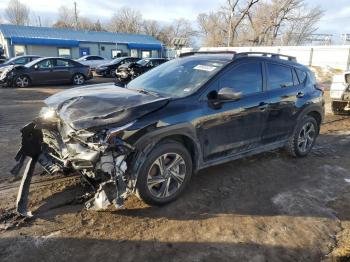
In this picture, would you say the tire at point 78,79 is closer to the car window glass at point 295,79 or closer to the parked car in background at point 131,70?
the parked car in background at point 131,70

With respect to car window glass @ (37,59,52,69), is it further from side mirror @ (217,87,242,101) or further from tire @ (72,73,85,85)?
side mirror @ (217,87,242,101)

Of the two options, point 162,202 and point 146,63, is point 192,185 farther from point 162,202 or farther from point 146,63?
point 146,63

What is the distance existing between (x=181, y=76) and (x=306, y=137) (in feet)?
9.26

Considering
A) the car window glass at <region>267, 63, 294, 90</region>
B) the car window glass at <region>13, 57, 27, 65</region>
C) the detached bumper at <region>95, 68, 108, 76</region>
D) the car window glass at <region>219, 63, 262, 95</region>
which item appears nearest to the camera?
the car window glass at <region>219, 63, 262, 95</region>

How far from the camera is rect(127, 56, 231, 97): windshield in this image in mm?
4445

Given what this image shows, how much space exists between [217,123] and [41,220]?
7.95ft

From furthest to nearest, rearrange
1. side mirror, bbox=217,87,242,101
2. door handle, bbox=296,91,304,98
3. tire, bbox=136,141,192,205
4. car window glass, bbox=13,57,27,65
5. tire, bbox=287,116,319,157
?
car window glass, bbox=13,57,27,65 → tire, bbox=287,116,319,157 → door handle, bbox=296,91,304,98 → side mirror, bbox=217,87,242,101 → tire, bbox=136,141,192,205

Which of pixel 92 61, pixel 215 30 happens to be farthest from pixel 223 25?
pixel 92 61

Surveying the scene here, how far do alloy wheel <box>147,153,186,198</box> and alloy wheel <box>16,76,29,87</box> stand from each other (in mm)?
13599

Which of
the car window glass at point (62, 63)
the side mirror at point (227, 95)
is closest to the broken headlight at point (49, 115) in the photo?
the side mirror at point (227, 95)

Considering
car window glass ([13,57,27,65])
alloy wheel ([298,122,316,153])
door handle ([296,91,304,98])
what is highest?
car window glass ([13,57,27,65])

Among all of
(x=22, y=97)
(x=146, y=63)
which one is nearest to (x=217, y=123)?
(x=22, y=97)

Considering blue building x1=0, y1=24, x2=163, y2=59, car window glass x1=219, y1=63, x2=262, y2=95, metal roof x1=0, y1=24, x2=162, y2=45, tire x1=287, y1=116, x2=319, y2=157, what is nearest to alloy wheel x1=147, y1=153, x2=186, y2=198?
car window glass x1=219, y1=63, x2=262, y2=95

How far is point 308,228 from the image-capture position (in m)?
3.77
